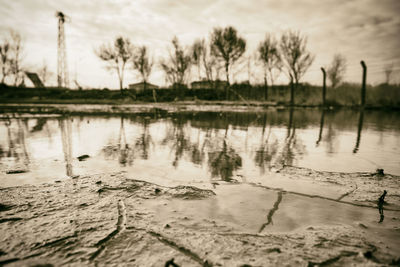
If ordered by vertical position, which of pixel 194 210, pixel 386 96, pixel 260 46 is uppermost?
pixel 260 46

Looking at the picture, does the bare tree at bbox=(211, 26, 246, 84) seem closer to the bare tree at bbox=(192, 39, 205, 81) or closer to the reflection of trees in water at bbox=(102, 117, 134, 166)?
the bare tree at bbox=(192, 39, 205, 81)

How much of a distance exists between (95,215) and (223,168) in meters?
1.68

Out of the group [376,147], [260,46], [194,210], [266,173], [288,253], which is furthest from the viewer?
[260,46]

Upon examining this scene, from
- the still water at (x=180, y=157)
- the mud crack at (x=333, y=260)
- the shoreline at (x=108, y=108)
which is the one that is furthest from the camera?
the shoreline at (x=108, y=108)

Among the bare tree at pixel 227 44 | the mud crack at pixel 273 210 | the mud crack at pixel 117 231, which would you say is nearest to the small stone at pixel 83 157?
the mud crack at pixel 117 231

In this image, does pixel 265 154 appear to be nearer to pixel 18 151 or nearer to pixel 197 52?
pixel 18 151

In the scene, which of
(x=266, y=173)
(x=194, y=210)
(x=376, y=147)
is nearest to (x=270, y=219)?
(x=194, y=210)

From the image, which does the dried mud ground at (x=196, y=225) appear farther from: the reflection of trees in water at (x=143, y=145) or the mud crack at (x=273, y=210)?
the reflection of trees in water at (x=143, y=145)

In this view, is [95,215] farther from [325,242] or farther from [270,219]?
[325,242]

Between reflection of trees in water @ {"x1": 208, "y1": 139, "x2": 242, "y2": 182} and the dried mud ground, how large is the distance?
1.11 feet

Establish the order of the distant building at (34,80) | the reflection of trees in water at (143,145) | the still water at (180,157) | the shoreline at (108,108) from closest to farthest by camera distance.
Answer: the still water at (180,157) → the reflection of trees in water at (143,145) → the shoreline at (108,108) → the distant building at (34,80)

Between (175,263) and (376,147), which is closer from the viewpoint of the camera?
(175,263)

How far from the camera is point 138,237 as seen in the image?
1402 mm

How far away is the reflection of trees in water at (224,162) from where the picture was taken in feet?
8.87
